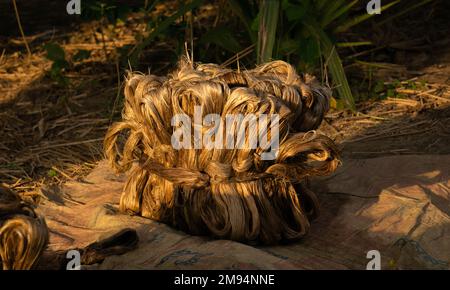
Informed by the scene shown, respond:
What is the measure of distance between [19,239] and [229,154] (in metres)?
0.75

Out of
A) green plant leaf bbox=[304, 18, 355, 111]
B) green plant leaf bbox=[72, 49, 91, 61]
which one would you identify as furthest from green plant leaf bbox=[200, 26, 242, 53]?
green plant leaf bbox=[72, 49, 91, 61]

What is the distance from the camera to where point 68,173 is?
135 inches

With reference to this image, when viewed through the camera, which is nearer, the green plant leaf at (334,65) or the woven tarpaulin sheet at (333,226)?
the woven tarpaulin sheet at (333,226)

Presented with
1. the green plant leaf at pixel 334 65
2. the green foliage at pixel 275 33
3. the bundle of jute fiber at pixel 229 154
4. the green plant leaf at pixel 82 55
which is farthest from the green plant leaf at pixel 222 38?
the bundle of jute fiber at pixel 229 154

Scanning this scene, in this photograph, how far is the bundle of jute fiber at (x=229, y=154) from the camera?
2545 millimetres

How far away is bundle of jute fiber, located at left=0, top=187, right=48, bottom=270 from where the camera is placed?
205 centimetres

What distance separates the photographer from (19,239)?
2.05m

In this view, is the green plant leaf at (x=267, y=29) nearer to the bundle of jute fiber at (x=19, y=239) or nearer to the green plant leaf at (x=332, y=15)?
the green plant leaf at (x=332, y=15)

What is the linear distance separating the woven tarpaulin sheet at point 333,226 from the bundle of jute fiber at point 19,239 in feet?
0.88

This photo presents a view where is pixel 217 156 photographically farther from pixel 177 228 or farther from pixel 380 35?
pixel 380 35

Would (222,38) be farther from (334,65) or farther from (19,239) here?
(19,239)

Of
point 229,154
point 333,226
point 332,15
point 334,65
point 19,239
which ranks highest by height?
point 332,15

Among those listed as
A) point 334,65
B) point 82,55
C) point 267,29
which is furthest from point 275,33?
point 82,55
